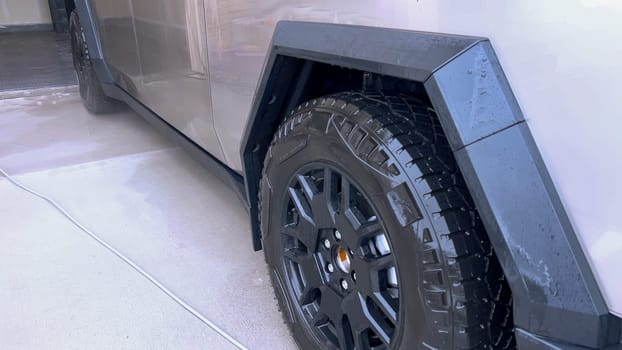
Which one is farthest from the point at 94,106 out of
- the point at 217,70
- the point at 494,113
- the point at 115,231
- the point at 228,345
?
the point at 494,113

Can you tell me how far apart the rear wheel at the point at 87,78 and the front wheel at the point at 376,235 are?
3206 millimetres

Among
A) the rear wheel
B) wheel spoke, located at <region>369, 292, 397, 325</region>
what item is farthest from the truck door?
the rear wheel

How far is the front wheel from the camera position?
1.15 m

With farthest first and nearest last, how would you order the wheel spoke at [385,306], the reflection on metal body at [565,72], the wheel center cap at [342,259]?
the wheel center cap at [342,259]
the wheel spoke at [385,306]
the reflection on metal body at [565,72]

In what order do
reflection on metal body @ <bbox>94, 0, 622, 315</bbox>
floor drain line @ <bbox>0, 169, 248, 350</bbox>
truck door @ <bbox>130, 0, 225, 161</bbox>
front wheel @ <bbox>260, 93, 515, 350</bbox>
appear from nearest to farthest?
reflection on metal body @ <bbox>94, 0, 622, 315</bbox> < front wheel @ <bbox>260, 93, 515, 350</bbox> < floor drain line @ <bbox>0, 169, 248, 350</bbox> < truck door @ <bbox>130, 0, 225, 161</bbox>

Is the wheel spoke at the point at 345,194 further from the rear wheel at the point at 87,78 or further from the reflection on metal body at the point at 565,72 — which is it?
the rear wheel at the point at 87,78

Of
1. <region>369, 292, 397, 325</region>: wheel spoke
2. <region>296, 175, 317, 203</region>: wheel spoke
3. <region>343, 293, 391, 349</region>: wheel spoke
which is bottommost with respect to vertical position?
<region>343, 293, 391, 349</region>: wheel spoke

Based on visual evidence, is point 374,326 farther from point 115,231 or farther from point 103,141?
point 103,141

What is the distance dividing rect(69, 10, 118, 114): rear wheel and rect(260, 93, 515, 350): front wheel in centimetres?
321

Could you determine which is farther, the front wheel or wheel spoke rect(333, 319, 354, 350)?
wheel spoke rect(333, 319, 354, 350)

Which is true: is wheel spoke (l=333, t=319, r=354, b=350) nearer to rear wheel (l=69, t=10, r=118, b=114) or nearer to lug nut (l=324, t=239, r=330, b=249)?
lug nut (l=324, t=239, r=330, b=249)

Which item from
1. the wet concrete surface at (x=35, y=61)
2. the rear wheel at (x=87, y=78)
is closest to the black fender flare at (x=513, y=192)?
the rear wheel at (x=87, y=78)

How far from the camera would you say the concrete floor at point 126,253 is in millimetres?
2006

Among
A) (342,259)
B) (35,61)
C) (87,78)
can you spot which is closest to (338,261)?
(342,259)
